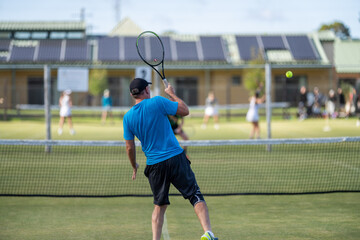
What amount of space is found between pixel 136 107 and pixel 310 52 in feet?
118

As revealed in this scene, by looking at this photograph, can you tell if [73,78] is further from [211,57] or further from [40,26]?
[40,26]

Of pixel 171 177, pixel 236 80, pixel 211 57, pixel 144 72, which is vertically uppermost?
pixel 211 57

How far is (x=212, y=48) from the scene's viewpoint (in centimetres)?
3916

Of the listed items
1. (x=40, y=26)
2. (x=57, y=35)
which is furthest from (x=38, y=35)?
(x=57, y=35)

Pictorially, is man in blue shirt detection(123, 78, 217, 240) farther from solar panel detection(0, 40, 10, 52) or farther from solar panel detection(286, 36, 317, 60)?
solar panel detection(286, 36, 317, 60)

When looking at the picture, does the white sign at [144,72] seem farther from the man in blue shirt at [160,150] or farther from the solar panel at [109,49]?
the solar panel at [109,49]

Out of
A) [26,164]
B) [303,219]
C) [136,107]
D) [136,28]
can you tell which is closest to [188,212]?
[303,219]

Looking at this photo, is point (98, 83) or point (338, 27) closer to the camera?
point (98, 83)

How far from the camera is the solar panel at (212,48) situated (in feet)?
124

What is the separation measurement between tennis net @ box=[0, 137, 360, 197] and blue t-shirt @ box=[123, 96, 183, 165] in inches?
119

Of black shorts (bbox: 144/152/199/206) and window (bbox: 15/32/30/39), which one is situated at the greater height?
window (bbox: 15/32/30/39)

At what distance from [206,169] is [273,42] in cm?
3068

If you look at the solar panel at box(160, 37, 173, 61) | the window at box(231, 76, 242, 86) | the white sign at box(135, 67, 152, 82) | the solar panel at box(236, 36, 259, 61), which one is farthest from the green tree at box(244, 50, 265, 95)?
the white sign at box(135, 67, 152, 82)

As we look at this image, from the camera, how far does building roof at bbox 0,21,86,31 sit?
141 ft
